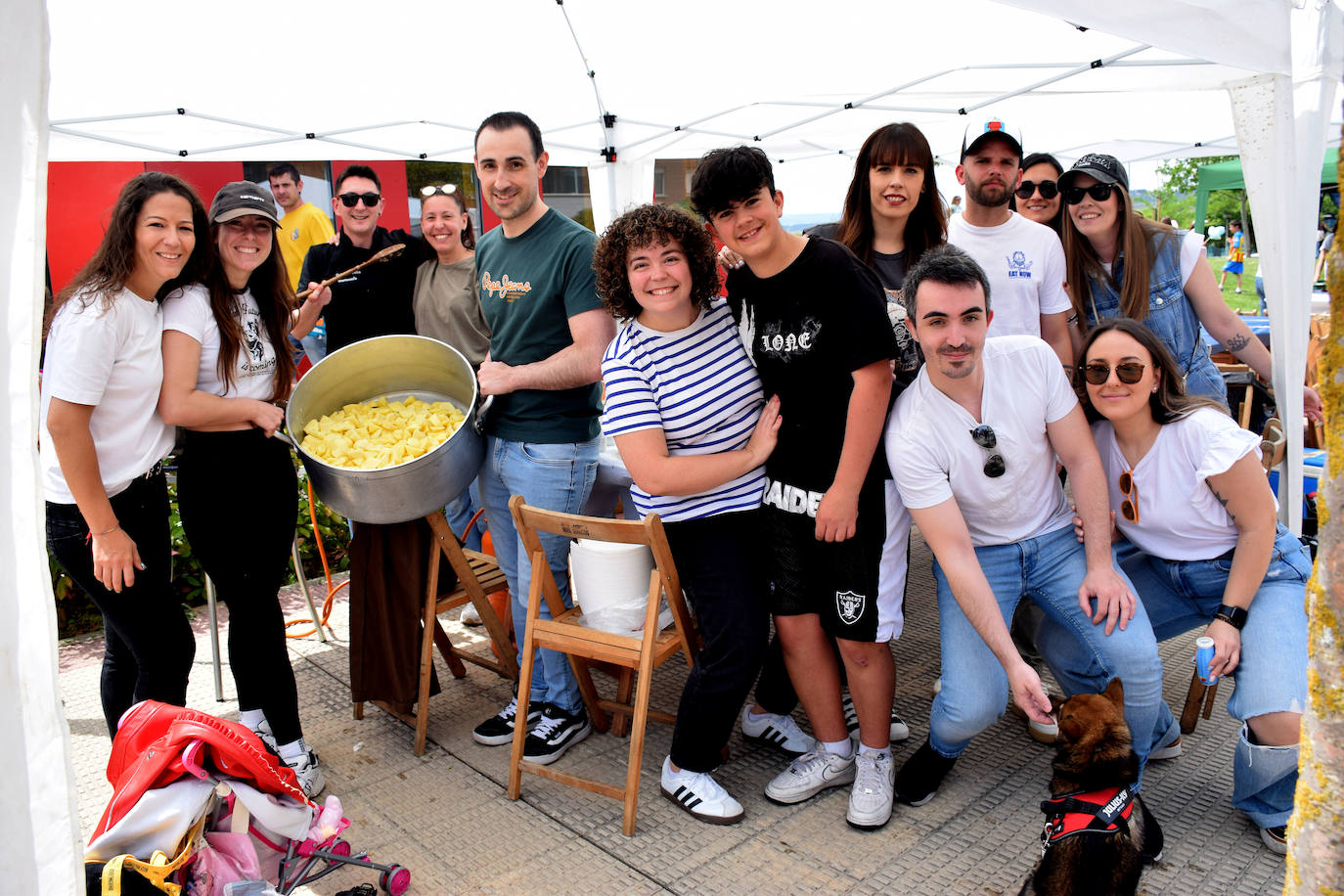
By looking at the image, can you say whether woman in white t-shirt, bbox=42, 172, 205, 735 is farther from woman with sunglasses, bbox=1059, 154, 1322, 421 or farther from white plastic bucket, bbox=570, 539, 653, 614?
woman with sunglasses, bbox=1059, 154, 1322, 421

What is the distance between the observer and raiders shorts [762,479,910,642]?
258cm

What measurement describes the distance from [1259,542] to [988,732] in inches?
43.2

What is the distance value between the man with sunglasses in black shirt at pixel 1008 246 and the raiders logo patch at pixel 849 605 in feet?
3.72

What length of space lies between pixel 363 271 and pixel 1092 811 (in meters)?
3.11

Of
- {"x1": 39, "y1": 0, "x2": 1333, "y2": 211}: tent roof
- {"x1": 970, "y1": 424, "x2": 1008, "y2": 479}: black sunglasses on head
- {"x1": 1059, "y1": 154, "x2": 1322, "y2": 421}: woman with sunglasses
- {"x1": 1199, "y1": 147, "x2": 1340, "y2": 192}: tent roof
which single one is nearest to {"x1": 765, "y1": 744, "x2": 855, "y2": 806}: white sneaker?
{"x1": 970, "y1": 424, "x2": 1008, "y2": 479}: black sunglasses on head

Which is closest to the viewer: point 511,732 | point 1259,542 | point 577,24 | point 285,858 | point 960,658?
point 285,858

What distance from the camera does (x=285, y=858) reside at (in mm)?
2236

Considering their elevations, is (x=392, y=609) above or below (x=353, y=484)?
below

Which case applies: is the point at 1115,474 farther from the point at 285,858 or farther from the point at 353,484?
the point at 285,858

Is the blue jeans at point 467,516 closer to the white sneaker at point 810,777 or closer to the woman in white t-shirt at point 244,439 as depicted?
the woman in white t-shirt at point 244,439

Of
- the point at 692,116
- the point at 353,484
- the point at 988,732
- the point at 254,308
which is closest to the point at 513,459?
the point at 353,484

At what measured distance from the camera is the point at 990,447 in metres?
2.50

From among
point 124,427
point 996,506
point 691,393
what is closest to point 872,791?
point 996,506

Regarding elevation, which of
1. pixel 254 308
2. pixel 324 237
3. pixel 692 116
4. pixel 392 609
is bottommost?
pixel 392 609
